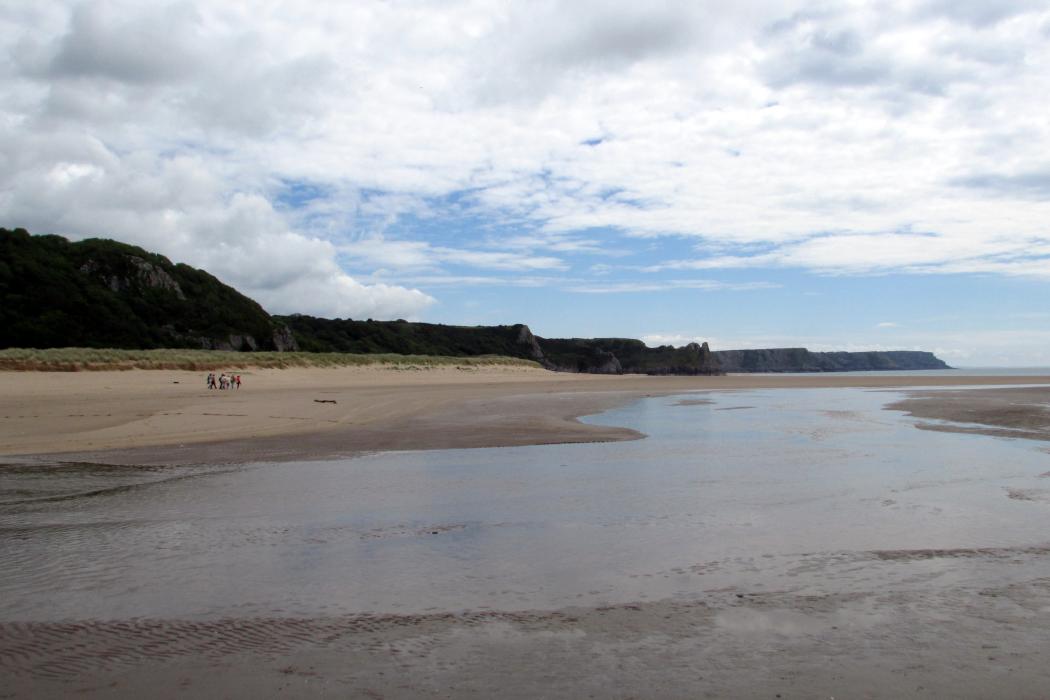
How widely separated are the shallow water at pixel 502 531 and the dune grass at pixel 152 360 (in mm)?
26129

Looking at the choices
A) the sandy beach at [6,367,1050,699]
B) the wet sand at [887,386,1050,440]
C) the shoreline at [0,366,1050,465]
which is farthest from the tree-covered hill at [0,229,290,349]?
the sandy beach at [6,367,1050,699]

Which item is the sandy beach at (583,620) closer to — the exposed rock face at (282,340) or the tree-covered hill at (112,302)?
the tree-covered hill at (112,302)

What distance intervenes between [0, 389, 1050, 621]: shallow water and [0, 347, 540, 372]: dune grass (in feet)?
85.7

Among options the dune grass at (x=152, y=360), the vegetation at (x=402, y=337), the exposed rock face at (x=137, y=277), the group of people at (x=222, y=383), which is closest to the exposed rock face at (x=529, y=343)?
the vegetation at (x=402, y=337)

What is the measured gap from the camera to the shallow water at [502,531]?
18.2 feet

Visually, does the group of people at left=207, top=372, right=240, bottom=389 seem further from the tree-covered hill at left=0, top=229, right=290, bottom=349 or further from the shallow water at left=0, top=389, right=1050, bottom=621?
the tree-covered hill at left=0, top=229, right=290, bottom=349

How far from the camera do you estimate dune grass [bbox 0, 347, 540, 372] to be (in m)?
33.8

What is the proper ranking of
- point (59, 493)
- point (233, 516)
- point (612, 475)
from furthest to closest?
point (612, 475) < point (59, 493) < point (233, 516)

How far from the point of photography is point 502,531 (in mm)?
7527

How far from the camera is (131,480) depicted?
1042 cm

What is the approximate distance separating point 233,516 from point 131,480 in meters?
3.16

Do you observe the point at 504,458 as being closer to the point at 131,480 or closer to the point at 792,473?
the point at 792,473

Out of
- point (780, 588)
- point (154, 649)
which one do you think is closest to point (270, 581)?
point (154, 649)

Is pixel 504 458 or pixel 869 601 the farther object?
pixel 504 458
